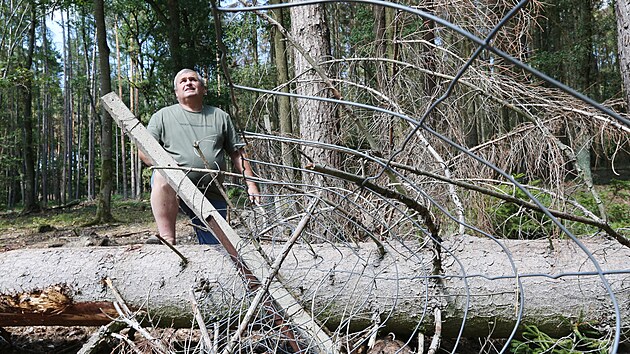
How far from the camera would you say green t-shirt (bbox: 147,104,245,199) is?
121 inches

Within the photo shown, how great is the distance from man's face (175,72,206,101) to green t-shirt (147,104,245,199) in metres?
0.11

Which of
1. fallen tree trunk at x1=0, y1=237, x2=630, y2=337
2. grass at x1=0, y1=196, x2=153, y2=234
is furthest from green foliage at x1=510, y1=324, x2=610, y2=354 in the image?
grass at x1=0, y1=196, x2=153, y2=234

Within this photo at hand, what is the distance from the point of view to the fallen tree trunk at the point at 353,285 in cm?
214

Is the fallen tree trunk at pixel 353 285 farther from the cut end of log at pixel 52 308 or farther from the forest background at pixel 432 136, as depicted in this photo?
the forest background at pixel 432 136

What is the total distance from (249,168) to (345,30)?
677 inches

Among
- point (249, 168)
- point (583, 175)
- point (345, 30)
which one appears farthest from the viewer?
point (345, 30)

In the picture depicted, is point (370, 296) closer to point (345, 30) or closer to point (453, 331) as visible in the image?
point (453, 331)

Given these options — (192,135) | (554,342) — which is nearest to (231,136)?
(192,135)

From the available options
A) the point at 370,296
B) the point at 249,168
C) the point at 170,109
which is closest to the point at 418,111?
the point at 249,168

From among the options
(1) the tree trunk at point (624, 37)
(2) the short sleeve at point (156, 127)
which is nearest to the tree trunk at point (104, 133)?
(2) the short sleeve at point (156, 127)

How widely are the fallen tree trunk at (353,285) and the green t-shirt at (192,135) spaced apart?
672 millimetres

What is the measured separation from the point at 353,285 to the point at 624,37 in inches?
126

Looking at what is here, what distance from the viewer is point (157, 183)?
288 centimetres

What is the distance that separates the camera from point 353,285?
91.2 inches
